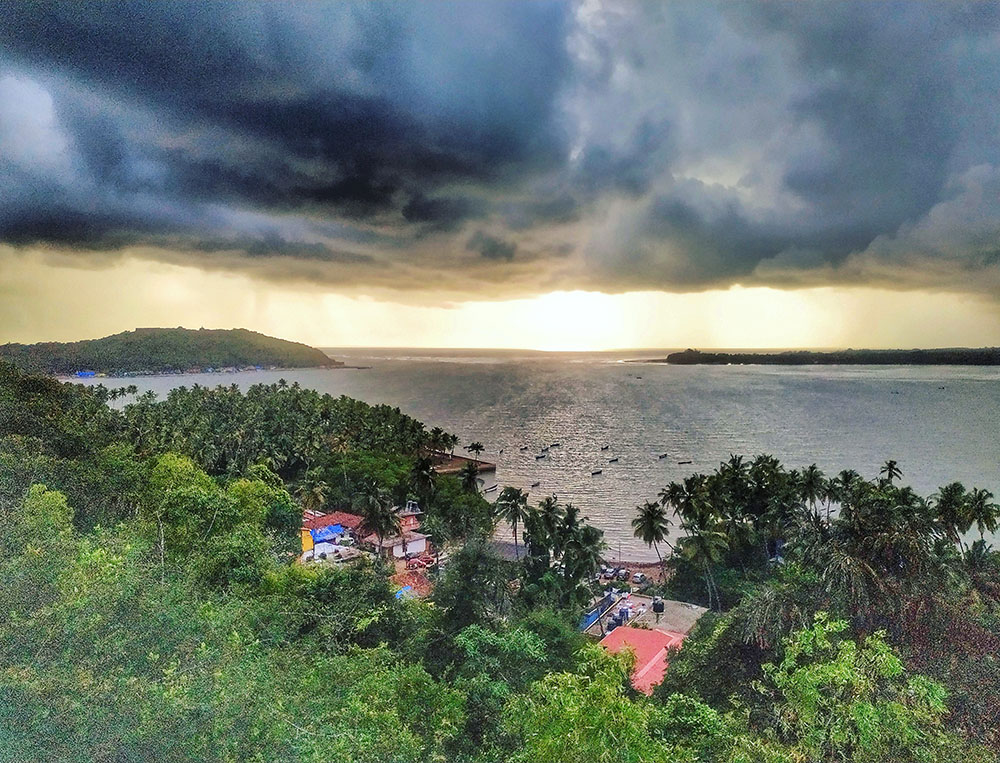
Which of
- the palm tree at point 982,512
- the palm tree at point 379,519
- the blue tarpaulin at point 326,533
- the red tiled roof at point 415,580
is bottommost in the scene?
the red tiled roof at point 415,580

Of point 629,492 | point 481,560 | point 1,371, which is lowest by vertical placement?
point 629,492


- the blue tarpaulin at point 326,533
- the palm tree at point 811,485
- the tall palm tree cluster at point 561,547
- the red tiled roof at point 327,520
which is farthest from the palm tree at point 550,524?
the palm tree at point 811,485

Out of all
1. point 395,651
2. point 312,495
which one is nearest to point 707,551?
point 395,651

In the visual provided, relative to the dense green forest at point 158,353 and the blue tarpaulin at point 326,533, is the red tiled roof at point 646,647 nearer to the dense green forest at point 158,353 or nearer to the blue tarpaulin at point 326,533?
the blue tarpaulin at point 326,533

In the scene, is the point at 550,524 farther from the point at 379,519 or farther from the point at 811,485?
the point at 811,485

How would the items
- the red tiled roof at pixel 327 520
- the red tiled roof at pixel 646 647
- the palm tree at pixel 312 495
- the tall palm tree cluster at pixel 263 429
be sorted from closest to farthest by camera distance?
1. the red tiled roof at pixel 646 647
2. the red tiled roof at pixel 327 520
3. the palm tree at pixel 312 495
4. the tall palm tree cluster at pixel 263 429

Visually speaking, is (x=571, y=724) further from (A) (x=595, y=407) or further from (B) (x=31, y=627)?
(A) (x=595, y=407)

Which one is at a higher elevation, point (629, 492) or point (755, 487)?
point (755, 487)

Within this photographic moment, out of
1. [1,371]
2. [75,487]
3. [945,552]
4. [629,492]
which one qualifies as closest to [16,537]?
[75,487]
